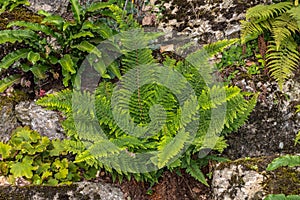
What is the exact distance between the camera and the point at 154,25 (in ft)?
16.3

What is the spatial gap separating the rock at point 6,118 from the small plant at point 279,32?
8.91 feet

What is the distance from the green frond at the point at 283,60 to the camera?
3939mm

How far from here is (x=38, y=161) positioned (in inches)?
140

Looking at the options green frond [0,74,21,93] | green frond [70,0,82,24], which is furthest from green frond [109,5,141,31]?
green frond [0,74,21,93]

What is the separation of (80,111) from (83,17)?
1.42 meters

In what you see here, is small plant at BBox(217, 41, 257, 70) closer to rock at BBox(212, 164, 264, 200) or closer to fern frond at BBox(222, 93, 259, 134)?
fern frond at BBox(222, 93, 259, 134)

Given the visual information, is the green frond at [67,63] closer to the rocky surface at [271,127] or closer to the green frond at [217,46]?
the green frond at [217,46]

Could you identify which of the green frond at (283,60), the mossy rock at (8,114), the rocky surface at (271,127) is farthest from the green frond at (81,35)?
the green frond at (283,60)

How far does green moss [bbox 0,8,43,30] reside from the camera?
15.7 ft

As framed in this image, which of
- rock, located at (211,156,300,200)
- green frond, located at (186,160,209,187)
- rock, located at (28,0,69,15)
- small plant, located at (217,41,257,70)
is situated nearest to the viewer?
rock, located at (211,156,300,200)

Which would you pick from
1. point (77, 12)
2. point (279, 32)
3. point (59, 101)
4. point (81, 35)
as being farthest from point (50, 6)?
point (279, 32)

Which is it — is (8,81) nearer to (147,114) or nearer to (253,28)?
(147,114)

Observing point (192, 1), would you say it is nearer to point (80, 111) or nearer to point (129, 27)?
point (129, 27)

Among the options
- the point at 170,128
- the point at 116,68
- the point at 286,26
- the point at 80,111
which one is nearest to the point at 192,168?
the point at 170,128
